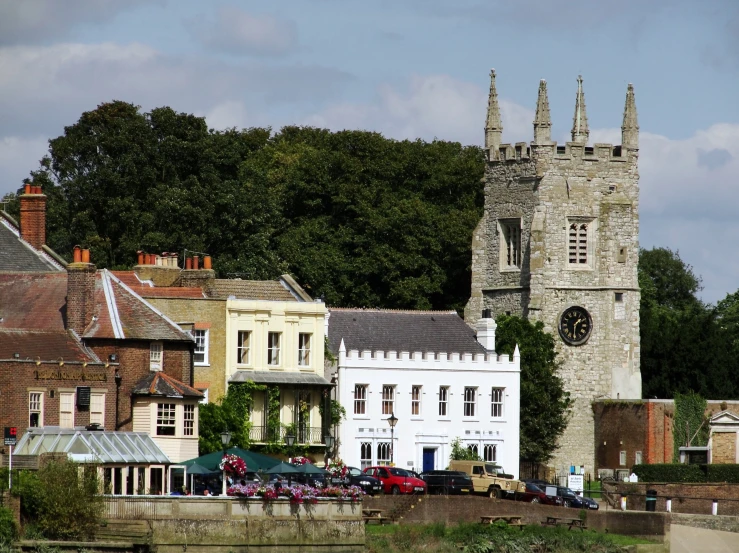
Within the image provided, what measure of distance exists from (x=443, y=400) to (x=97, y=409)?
56.2ft

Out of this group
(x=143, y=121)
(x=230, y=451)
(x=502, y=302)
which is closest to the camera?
(x=230, y=451)

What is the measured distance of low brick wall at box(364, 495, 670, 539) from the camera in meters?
66.1

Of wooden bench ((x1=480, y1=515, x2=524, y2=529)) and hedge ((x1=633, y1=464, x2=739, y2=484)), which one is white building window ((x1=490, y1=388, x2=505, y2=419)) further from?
wooden bench ((x1=480, y1=515, x2=524, y2=529))

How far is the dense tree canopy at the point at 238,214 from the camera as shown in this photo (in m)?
95.2

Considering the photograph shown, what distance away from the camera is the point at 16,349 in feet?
216

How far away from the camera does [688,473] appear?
8281cm

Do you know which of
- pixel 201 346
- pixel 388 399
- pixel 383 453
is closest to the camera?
pixel 201 346

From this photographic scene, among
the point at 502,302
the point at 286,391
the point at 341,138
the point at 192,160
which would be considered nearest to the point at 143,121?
the point at 192,160

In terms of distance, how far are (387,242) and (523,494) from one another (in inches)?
1104

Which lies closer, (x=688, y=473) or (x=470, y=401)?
(x=470, y=401)

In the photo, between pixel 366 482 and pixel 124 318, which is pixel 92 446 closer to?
pixel 124 318

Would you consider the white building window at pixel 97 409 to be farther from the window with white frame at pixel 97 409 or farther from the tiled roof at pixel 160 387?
the tiled roof at pixel 160 387

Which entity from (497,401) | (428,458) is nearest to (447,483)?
(428,458)

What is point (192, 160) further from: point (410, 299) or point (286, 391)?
point (286, 391)
